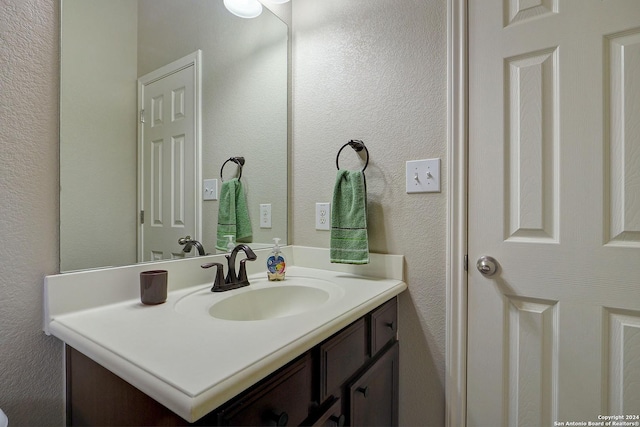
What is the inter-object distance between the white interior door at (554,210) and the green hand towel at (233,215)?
2.91 ft

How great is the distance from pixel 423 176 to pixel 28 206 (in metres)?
1.14

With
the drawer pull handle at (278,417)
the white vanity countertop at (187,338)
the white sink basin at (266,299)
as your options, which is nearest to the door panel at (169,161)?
the white vanity countertop at (187,338)

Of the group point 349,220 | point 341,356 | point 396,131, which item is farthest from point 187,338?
point 396,131

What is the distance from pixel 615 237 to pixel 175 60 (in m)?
1.44

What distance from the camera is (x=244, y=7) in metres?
1.27

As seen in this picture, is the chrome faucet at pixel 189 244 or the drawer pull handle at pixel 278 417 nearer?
the drawer pull handle at pixel 278 417

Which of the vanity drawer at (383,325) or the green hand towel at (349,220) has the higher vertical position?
the green hand towel at (349,220)

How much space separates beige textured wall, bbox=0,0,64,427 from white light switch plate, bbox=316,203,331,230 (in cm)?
89

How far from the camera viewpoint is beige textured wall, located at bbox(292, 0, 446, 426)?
1.09 metres

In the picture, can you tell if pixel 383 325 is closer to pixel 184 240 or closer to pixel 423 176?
pixel 423 176

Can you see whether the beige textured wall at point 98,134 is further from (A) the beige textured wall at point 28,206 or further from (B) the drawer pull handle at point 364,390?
(B) the drawer pull handle at point 364,390

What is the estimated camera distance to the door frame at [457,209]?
40.3 inches

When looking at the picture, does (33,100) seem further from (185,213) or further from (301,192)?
(301,192)

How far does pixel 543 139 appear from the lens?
3.01 feet
